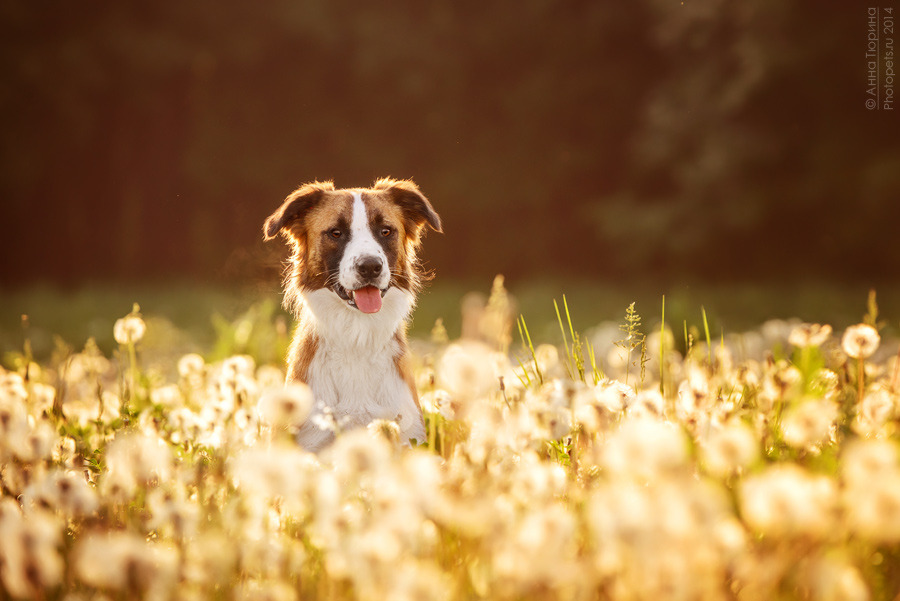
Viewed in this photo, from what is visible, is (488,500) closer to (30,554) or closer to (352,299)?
(30,554)

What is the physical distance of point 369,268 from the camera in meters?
3.92

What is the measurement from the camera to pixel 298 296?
4.38 m

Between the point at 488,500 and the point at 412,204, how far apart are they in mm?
3067

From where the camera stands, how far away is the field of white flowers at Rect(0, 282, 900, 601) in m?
1.49

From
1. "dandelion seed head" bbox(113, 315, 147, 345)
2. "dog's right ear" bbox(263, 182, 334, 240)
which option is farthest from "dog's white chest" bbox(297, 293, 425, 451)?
"dandelion seed head" bbox(113, 315, 147, 345)

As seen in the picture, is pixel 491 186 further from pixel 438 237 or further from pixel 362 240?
pixel 362 240

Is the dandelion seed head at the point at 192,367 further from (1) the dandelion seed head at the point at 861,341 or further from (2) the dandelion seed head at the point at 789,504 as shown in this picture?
(2) the dandelion seed head at the point at 789,504

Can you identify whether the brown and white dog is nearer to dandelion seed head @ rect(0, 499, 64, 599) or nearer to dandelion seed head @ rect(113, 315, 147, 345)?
dandelion seed head @ rect(113, 315, 147, 345)

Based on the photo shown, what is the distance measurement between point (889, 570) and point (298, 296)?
3076 millimetres

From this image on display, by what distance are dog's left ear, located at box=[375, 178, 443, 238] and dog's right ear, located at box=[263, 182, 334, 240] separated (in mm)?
383

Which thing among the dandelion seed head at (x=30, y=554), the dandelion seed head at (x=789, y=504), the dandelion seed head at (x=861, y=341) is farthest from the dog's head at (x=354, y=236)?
the dandelion seed head at (x=789, y=504)

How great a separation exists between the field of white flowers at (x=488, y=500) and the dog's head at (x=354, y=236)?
2.36 feet

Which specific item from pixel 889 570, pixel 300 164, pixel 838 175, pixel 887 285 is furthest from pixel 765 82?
pixel 889 570

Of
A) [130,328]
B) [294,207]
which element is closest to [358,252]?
[294,207]
